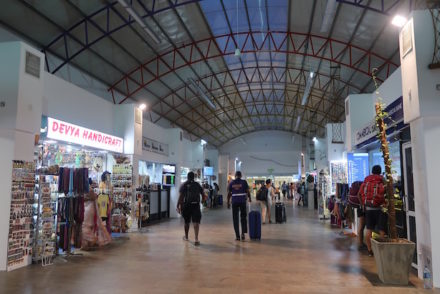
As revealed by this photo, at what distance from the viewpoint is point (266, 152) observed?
107ft

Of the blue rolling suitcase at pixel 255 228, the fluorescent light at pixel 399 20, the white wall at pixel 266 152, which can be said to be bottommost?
the blue rolling suitcase at pixel 255 228

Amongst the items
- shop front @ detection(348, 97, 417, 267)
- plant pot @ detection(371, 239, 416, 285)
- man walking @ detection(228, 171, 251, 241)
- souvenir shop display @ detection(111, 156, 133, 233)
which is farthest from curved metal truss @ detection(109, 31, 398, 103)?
plant pot @ detection(371, 239, 416, 285)

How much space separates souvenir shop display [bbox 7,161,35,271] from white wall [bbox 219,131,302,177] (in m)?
26.5

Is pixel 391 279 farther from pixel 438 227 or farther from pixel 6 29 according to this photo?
pixel 6 29

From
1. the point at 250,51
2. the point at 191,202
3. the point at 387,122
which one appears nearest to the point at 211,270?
the point at 191,202

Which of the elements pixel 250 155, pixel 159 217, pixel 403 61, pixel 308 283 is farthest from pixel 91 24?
pixel 250 155

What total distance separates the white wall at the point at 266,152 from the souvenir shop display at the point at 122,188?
22868 mm

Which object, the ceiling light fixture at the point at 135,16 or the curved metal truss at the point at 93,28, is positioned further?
the curved metal truss at the point at 93,28

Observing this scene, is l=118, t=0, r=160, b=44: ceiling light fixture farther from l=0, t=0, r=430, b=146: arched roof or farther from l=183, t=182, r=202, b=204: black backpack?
l=183, t=182, r=202, b=204: black backpack

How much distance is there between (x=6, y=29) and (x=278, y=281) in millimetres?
8946

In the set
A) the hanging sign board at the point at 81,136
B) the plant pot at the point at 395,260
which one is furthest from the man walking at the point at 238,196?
the hanging sign board at the point at 81,136

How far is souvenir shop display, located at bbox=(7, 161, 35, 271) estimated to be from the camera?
481cm

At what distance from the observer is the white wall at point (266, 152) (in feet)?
105

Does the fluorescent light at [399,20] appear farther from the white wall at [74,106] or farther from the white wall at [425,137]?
the white wall at [74,106]
